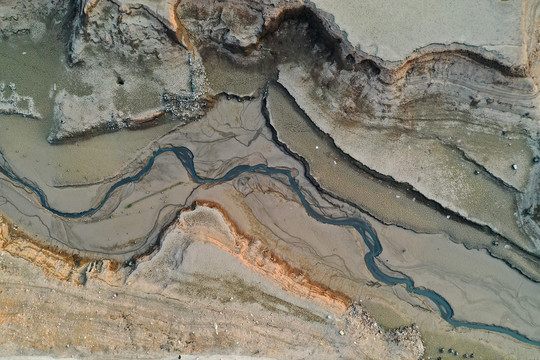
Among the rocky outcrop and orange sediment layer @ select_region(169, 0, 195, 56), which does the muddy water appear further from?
orange sediment layer @ select_region(169, 0, 195, 56)

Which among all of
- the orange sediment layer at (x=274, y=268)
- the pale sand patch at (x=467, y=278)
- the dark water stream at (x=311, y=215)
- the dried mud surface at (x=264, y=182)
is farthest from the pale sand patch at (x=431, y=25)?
the orange sediment layer at (x=274, y=268)

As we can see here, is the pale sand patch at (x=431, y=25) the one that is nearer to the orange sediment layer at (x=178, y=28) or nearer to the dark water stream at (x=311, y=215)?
the orange sediment layer at (x=178, y=28)

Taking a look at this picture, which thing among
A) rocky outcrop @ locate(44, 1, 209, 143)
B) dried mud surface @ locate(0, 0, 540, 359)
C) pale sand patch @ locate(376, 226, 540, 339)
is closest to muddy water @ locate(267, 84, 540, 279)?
dried mud surface @ locate(0, 0, 540, 359)

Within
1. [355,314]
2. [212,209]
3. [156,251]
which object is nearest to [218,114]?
[212,209]

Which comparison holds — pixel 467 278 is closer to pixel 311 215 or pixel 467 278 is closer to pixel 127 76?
pixel 311 215

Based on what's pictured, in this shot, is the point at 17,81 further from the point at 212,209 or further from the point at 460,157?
the point at 460,157
